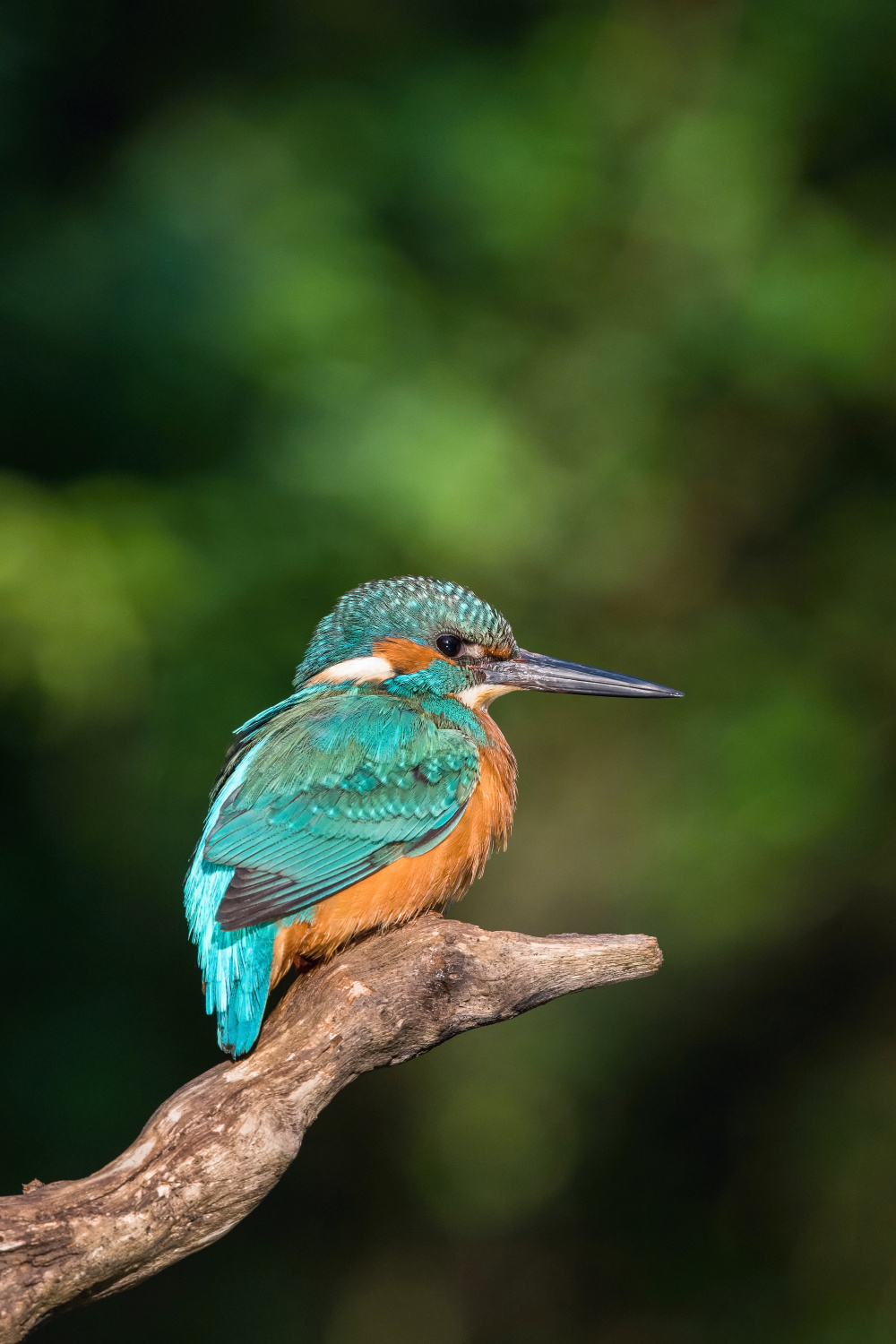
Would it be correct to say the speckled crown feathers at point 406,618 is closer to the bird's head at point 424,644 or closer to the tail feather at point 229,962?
the bird's head at point 424,644

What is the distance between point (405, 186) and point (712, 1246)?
4.43 meters

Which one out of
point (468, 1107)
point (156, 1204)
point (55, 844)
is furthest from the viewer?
point (468, 1107)

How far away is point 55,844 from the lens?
463cm

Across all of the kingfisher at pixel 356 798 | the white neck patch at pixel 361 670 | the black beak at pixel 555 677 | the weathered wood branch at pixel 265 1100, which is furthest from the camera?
the black beak at pixel 555 677

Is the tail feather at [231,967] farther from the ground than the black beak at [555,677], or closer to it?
closer to it

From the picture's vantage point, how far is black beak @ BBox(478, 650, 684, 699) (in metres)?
2.88

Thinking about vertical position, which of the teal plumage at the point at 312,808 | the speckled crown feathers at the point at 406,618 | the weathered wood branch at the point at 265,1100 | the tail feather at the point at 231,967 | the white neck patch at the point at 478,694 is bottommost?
the weathered wood branch at the point at 265,1100

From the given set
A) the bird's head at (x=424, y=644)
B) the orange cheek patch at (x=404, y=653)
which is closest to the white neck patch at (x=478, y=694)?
the bird's head at (x=424, y=644)

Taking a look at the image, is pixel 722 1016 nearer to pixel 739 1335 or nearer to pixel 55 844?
pixel 739 1335

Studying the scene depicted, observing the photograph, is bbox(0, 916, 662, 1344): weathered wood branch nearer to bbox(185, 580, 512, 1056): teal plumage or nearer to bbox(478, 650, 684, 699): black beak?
bbox(185, 580, 512, 1056): teal plumage

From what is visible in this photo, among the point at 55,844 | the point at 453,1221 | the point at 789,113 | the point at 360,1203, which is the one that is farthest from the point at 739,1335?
the point at 789,113

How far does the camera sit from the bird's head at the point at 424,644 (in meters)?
2.79

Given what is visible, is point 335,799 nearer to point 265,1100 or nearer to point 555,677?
point 265,1100

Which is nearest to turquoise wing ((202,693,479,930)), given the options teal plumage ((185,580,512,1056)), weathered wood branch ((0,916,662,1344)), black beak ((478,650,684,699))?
teal plumage ((185,580,512,1056))
